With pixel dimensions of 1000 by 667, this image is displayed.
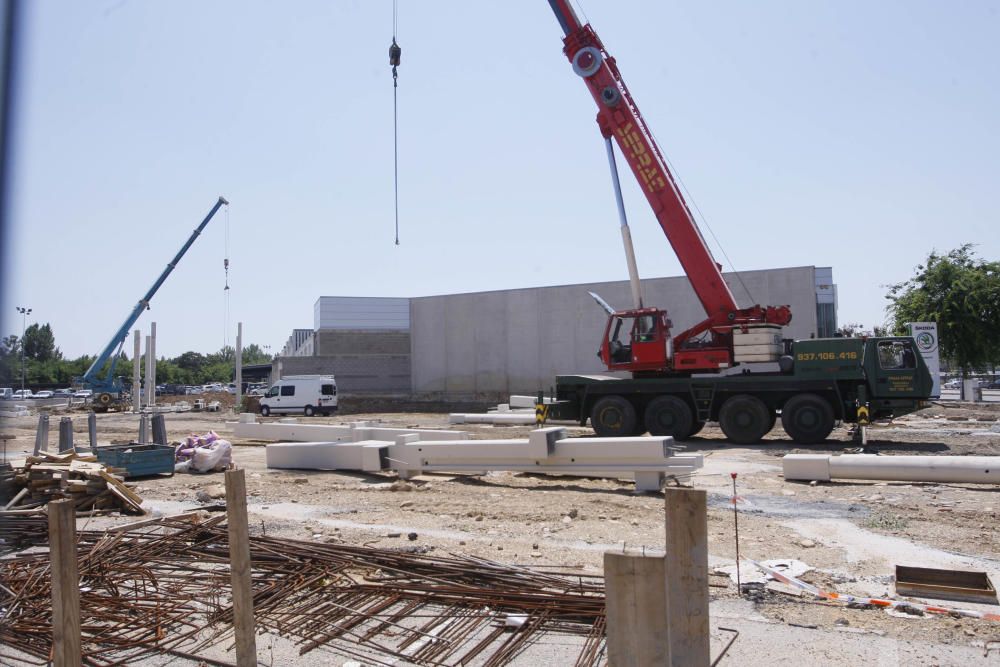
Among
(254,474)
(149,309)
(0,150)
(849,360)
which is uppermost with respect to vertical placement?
(149,309)

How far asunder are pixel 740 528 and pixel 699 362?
1004 cm

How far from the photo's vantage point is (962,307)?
30688 millimetres

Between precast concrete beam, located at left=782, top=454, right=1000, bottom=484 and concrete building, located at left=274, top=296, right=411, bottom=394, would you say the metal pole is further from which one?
concrete building, located at left=274, top=296, right=411, bottom=394

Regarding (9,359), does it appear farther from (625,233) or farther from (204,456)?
(625,233)

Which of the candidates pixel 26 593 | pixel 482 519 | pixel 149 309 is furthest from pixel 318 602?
pixel 149 309

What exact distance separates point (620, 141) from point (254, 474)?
11.5 meters

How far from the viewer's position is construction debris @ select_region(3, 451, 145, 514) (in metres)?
9.60

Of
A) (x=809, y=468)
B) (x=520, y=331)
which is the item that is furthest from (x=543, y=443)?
(x=520, y=331)

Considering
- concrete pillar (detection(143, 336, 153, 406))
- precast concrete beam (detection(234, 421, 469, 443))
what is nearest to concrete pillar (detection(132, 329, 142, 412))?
concrete pillar (detection(143, 336, 153, 406))

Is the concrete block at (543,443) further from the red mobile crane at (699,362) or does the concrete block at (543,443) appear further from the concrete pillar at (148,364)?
the concrete pillar at (148,364)

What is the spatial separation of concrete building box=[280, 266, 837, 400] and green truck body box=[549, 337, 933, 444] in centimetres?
1954

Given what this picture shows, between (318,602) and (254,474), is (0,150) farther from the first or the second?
(254,474)

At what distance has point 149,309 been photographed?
4600 centimetres

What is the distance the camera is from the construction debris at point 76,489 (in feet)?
31.5
